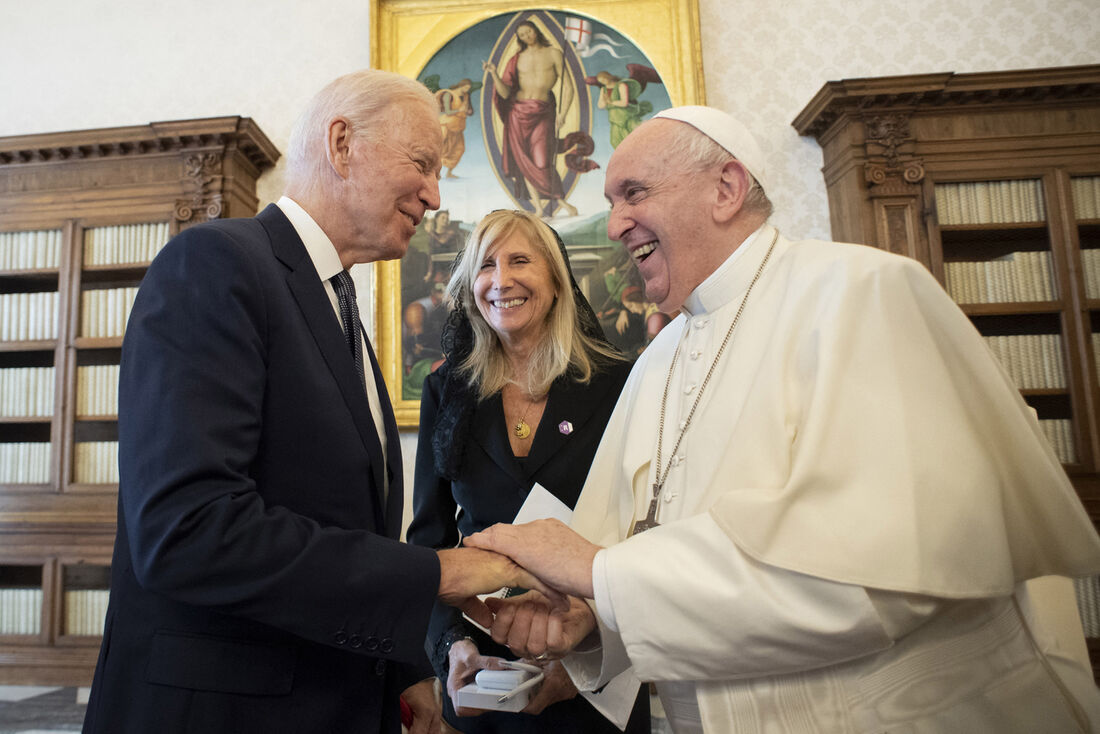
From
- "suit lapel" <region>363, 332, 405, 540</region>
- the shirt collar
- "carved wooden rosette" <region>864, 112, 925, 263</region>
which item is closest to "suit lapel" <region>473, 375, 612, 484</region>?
"suit lapel" <region>363, 332, 405, 540</region>

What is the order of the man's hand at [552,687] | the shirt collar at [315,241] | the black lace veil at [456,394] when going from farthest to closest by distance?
the black lace veil at [456,394] → the man's hand at [552,687] → the shirt collar at [315,241]

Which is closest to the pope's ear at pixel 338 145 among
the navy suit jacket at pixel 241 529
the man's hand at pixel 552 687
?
the navy suit jacket at pixel 241 529

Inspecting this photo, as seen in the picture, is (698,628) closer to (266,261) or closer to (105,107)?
(266,261)

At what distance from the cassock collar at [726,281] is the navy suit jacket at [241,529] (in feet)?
2.90

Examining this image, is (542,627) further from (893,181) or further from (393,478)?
(893,181)

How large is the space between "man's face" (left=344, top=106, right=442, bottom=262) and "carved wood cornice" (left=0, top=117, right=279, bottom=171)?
2.97 meters

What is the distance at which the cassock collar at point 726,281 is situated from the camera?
5.55ft

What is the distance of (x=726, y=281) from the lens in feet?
5.59

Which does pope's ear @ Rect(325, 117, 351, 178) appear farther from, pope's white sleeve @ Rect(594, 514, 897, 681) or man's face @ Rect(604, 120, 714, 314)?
pope's white sleeve @ Rect(594, 514, 897, 681)

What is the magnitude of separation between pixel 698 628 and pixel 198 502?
796 mm

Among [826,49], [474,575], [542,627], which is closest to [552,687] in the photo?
[542,627]

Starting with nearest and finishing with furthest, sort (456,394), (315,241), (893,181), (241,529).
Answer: (241,529)
(315,241)
(456,394)
(893,181)

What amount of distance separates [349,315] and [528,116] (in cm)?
326

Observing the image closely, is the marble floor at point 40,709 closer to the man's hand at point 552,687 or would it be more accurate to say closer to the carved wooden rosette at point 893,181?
the man's hand at point 552,687
